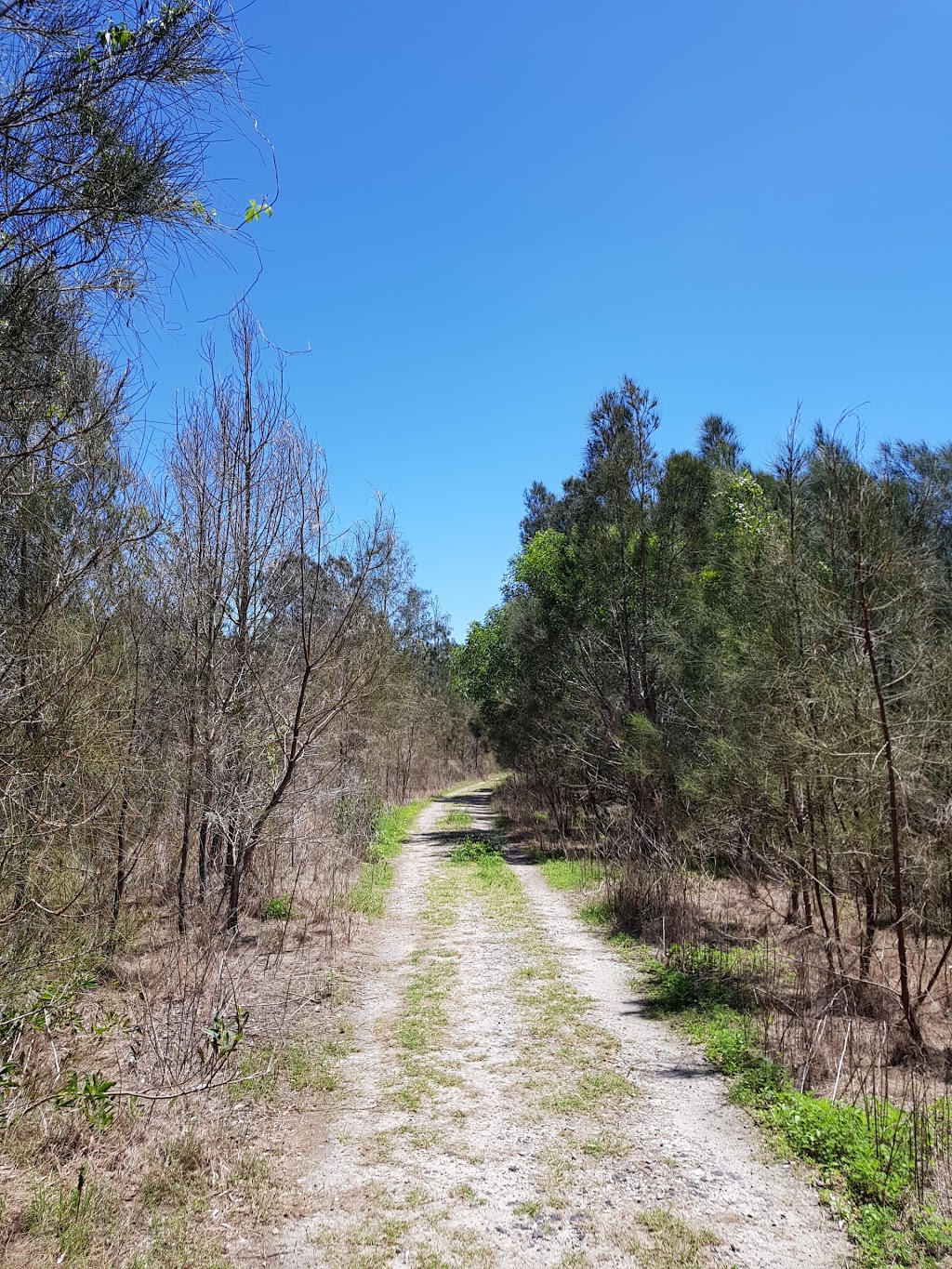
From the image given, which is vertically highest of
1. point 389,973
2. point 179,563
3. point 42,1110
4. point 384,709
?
point 179,563

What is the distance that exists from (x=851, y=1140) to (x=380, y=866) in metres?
11.8

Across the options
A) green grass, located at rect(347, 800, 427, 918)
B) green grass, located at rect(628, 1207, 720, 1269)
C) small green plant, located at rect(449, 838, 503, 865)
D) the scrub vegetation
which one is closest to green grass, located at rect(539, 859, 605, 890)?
the scrub vegetation

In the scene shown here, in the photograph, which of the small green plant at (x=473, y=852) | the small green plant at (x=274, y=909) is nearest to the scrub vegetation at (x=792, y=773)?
the small green plant at (x=473, y=852)

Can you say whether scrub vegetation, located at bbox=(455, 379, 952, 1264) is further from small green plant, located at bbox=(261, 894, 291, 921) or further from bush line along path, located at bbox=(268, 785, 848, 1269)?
small green plant, located at bbox=(261, 894, 291, 921)

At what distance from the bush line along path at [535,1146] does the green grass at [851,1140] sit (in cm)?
15

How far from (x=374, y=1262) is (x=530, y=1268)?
27.6 inches

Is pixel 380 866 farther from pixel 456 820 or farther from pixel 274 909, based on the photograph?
pixel 456 820

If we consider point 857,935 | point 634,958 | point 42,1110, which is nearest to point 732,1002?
point 634,958

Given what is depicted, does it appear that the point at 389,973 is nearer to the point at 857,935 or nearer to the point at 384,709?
the point at 857,935

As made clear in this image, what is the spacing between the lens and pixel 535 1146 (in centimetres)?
483

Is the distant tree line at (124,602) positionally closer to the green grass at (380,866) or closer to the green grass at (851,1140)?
the green grass at (380,866)

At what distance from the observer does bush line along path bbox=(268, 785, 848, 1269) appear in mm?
3840

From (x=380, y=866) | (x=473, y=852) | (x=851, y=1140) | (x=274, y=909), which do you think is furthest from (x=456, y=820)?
(x=851, y=1140)

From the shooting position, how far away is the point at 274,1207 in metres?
4.11
